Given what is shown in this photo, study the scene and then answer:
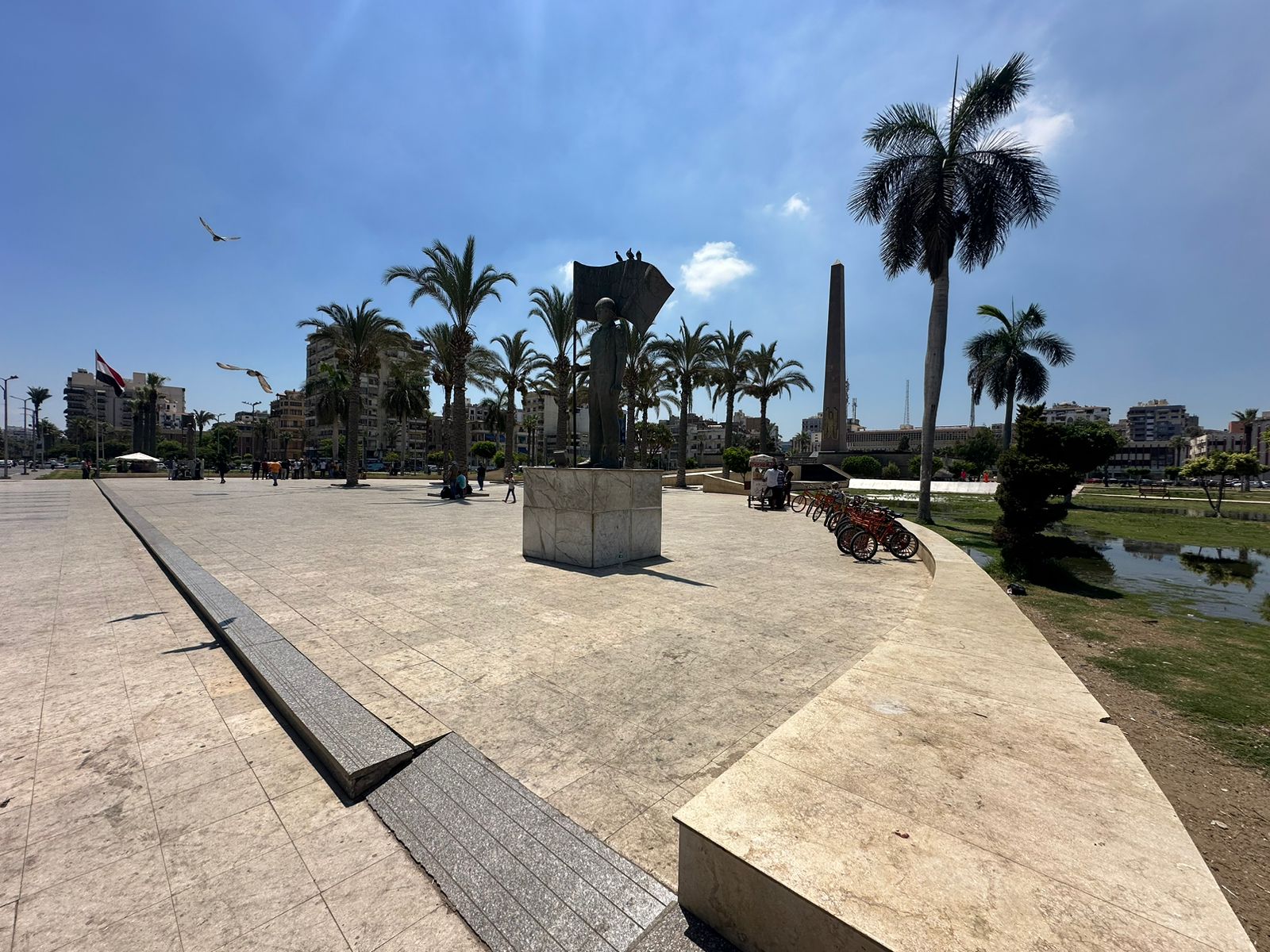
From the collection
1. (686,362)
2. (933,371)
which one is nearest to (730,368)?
(686,362)

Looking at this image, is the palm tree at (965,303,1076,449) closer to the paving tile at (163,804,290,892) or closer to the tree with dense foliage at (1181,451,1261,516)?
the tree with dense foliage at (1181,451,1261,516)

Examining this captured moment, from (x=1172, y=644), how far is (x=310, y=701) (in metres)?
7.41

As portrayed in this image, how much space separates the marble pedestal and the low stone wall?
495 centimetres

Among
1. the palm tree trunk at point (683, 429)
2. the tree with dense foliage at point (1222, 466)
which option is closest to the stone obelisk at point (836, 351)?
the palm tree trunk at point (683, 429)

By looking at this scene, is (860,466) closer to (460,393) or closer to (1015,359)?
(1015,359)

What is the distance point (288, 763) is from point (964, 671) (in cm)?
387

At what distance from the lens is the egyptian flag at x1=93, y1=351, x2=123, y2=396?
36.4 m

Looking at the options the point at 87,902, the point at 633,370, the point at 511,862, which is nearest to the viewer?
the point at 87,902

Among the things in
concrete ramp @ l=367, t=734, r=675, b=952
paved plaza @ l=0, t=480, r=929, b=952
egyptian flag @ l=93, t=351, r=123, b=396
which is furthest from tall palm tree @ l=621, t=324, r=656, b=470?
egyptian flag @ l=93, t=351, r=123, b=396

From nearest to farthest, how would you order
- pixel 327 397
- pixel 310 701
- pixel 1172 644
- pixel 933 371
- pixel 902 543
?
pixel 310 701
pixel 1172 644
pixel 902 543
pixel 933 371
pixel 327 397

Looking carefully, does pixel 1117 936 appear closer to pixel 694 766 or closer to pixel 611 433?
pixel 694 766

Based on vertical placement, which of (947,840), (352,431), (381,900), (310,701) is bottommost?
(381,900)

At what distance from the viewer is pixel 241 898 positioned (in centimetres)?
186

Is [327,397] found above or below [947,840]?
above
